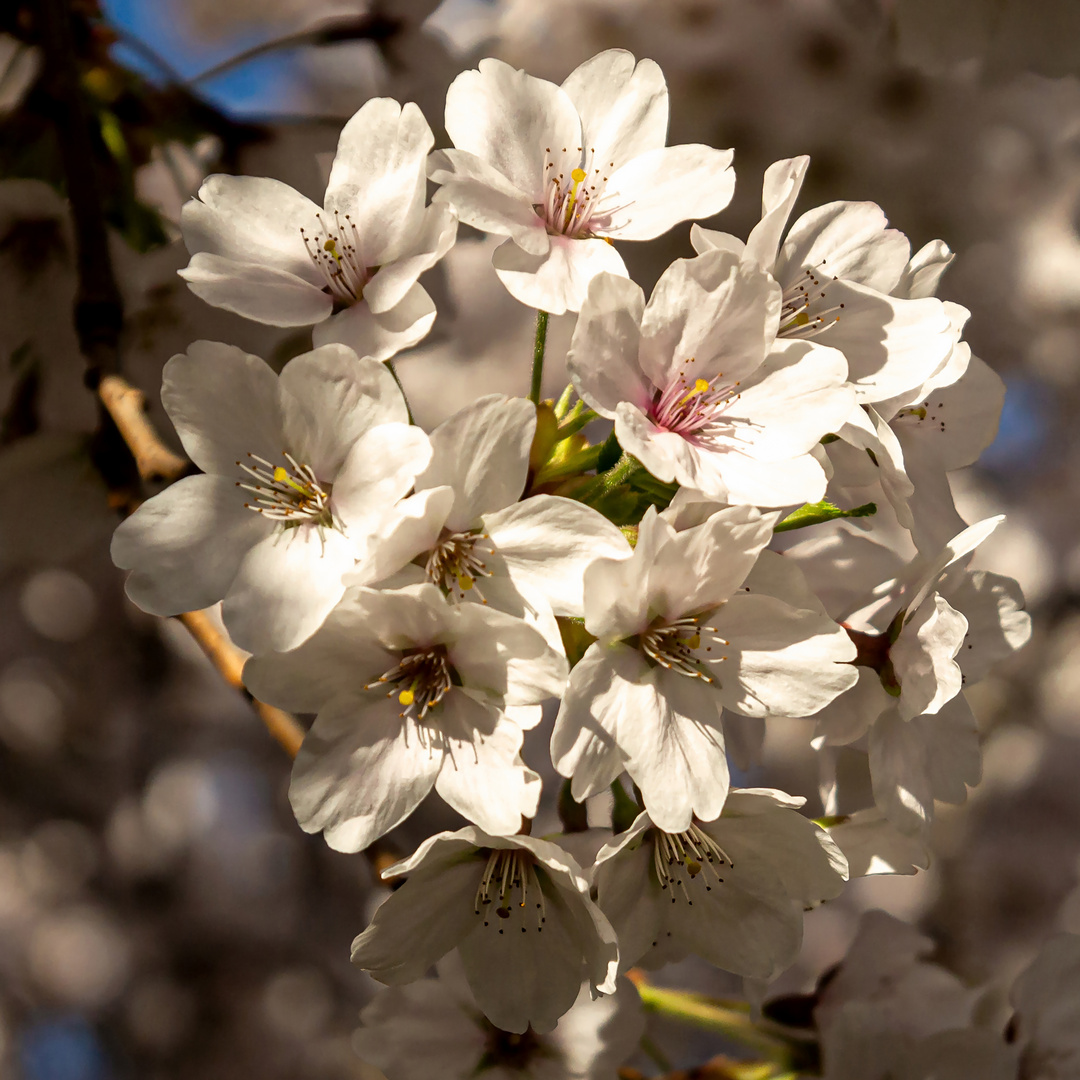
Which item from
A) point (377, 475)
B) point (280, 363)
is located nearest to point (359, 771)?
point (377, 475)

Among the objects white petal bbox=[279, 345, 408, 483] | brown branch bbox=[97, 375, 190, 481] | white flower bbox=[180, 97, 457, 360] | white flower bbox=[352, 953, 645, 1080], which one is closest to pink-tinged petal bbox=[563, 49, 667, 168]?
white flower bbox=[180, 97, 457, 360]

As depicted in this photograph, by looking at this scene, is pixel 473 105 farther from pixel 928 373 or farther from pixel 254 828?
pixel 254 828

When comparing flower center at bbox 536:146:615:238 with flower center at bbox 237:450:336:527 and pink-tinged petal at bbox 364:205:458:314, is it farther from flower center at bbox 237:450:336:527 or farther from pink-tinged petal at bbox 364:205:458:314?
flower center at bbox 237:450:336:527

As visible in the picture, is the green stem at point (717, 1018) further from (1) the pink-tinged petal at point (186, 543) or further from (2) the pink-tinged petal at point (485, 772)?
(1) the pink-tinged petal at point (186, 543)

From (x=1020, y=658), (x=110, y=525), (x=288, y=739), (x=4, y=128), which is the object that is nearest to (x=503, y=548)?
(x=288, y=739)

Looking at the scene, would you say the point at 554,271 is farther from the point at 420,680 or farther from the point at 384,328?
the point at 420,680
